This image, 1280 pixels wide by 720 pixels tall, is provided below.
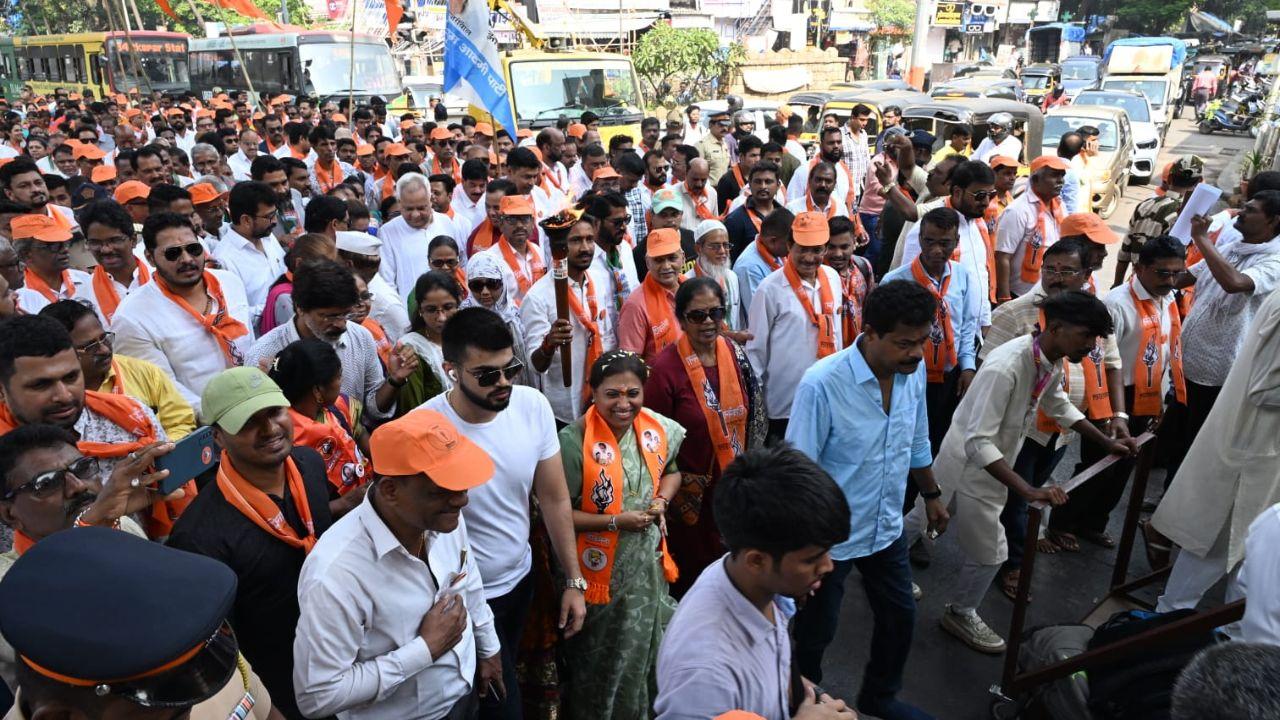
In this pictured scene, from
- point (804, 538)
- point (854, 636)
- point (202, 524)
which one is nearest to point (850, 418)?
point (804, 538)

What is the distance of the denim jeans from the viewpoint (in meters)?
3.30

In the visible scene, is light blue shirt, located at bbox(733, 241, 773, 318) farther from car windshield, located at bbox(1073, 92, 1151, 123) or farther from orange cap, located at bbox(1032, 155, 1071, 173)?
car windshield, located at bbox(1073, 92, 1151, 123)

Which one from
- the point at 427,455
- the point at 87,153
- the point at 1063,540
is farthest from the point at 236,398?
the point at 87,153

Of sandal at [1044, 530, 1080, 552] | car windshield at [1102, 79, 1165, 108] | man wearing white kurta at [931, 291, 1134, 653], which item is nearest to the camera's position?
man wearing white kurta at [931, 291, 1134, 653]

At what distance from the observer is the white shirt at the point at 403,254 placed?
5953 millimetres

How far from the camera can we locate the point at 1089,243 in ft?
16.4

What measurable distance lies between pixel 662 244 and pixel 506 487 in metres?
2.01

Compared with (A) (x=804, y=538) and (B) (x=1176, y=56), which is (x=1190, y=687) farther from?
(B) (x=1176, y=56)

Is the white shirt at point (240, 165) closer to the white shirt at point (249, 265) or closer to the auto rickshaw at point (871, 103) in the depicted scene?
the white shirt at point (249, 265)

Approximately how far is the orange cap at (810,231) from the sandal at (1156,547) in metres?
2.19

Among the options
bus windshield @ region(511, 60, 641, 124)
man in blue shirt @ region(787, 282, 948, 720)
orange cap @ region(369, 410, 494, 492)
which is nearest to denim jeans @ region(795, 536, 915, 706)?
man in blue shirt @ region(787, 282, 948, 720)

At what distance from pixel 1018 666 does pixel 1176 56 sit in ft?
104

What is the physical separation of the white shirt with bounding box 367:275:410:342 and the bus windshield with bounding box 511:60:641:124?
9218mm

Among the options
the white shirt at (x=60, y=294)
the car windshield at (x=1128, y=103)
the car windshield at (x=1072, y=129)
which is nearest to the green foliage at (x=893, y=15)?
the car windshield at (x=1128, y=103)
